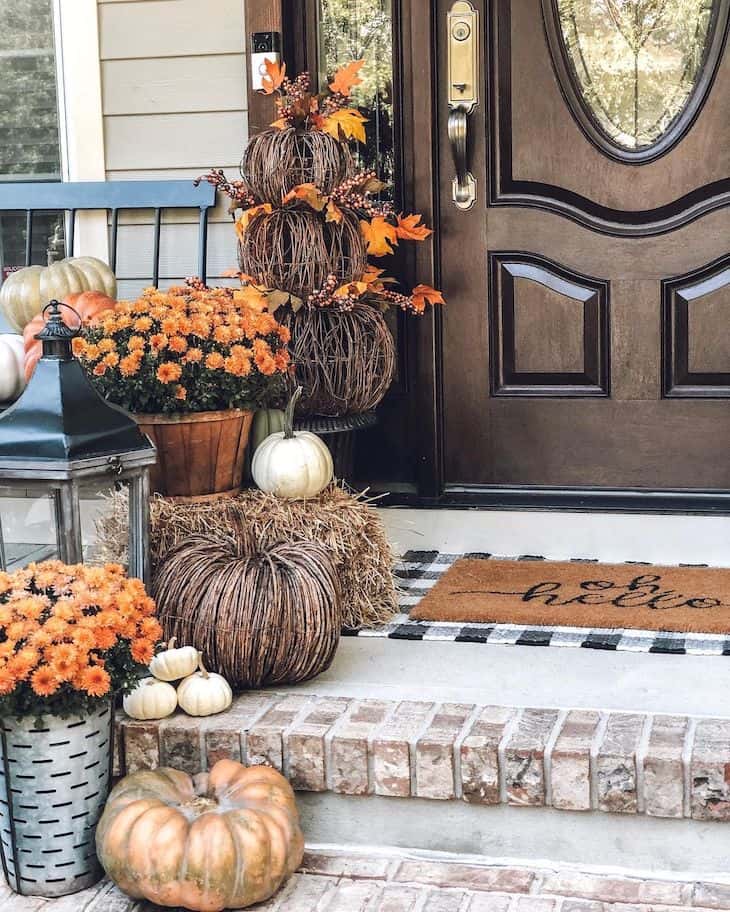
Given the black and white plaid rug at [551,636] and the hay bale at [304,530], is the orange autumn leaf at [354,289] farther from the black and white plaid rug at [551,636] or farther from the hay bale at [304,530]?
the black and white plaid rug at [551,636]

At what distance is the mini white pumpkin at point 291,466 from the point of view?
2.94 metres

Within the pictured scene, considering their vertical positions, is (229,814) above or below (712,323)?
below

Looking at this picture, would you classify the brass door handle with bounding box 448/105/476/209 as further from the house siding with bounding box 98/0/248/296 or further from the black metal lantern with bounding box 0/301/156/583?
the black metal lantern with bounding box 0/301/156/583

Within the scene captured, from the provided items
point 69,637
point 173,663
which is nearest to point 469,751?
point 173,663

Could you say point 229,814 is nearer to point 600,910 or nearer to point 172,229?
point 600,910

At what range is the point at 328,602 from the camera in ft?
8.28

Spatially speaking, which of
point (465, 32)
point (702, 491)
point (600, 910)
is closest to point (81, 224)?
point (465, 32)

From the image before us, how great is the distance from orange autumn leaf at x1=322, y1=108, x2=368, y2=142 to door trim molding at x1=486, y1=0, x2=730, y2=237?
0.38m

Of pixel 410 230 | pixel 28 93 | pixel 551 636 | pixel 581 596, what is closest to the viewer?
pixel 551 636

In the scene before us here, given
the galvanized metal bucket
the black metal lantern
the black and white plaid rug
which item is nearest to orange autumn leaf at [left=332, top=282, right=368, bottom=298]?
the black and white plaid rug

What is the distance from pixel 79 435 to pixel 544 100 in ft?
6.09

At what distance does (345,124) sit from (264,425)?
2.99ft

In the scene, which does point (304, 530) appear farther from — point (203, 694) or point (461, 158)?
point (461, 158)

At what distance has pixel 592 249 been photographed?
367 centimetres
